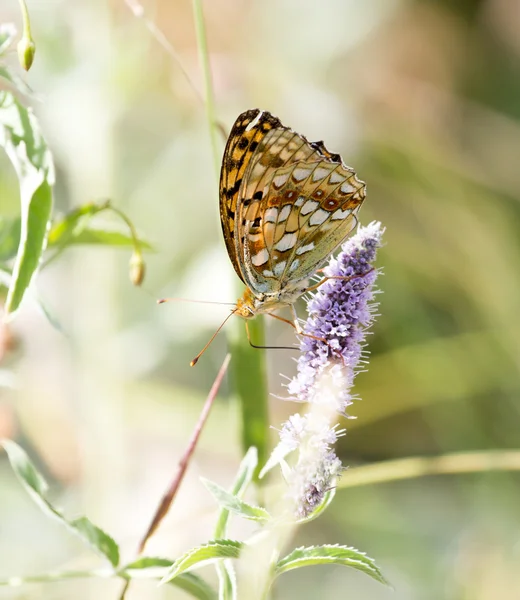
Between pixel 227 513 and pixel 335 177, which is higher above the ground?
pixel 335 177

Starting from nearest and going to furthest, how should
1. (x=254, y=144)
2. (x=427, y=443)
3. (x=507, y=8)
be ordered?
1. (x=254, y=144)
2. (x=427, y=443)
3. (x=507, y=8)

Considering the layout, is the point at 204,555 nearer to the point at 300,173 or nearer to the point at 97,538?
the point at 97,538

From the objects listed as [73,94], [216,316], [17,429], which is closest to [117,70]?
[73,94]

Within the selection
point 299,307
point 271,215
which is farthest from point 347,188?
point 299,307

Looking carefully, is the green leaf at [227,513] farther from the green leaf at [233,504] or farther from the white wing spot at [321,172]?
the white wing spot at [321,172]

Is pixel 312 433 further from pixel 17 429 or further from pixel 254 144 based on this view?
pixel 17 429
